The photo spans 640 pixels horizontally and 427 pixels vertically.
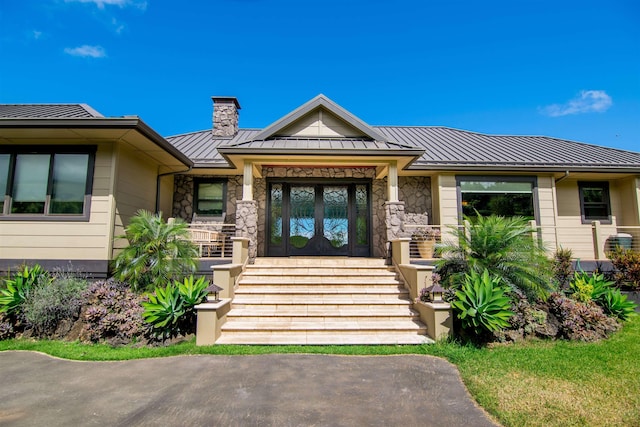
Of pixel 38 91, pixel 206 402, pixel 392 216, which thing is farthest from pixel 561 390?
pixel 38 91

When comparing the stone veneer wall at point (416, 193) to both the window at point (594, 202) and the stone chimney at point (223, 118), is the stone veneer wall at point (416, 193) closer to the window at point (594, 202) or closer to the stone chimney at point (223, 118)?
the window at point (594, 202)

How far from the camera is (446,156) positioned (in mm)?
11477

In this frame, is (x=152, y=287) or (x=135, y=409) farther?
(x=152, y=287)

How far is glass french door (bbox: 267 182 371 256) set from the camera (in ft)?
35.0

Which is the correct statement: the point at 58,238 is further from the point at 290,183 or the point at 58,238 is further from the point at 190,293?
the point at 290,183

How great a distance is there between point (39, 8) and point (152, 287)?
405 inches

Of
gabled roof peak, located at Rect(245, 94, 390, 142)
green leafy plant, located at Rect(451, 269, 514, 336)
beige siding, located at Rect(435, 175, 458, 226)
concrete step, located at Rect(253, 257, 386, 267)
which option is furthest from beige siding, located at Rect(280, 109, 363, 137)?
green leafy plant, located at Rect(451, 269, 514, 336)

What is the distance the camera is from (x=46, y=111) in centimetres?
904

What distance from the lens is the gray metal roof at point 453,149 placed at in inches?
353

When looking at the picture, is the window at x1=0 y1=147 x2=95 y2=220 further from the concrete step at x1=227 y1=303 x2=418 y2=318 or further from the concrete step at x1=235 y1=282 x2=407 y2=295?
the concrete step at x1=227 y1=303 x2=418 y2=318

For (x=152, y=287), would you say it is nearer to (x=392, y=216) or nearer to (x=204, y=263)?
(x=204, y=263)

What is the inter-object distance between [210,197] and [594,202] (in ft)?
43.6

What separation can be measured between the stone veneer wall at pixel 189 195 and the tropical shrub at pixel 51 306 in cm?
467

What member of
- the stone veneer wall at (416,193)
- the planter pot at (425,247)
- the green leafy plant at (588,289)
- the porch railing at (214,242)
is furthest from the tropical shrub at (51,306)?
the green leafy plant at (588,289)
